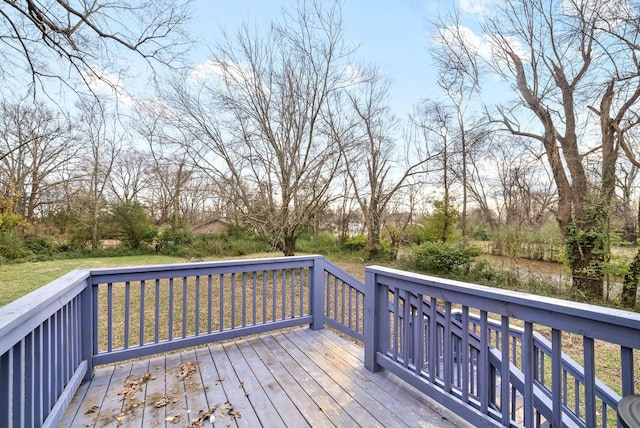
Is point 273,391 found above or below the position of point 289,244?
below

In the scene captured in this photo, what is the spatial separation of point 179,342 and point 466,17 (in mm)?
8897

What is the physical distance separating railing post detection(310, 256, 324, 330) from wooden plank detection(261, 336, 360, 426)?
2.01ft

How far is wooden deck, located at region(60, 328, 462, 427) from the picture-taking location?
1799 millimetres

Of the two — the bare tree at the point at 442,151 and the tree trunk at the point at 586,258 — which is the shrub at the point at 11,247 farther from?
the tree trunk at the point at 586,258

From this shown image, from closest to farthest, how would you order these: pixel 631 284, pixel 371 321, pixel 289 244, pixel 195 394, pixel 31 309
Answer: pixel 31 309
pixel 195 394
pixel 371 321
pixel 631 284
pixel 289 244

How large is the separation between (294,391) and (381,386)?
0.65m

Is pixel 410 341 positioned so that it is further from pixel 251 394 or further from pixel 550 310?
pixel 251 394

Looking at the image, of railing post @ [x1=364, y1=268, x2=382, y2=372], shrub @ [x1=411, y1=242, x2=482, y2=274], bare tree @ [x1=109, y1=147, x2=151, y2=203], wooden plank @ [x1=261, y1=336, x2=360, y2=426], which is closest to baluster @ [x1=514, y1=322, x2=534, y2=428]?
wooden plank @ [x1=261, y1=336, x2=360, y2=426]

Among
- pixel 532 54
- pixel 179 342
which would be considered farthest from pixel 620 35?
pixel 179 342

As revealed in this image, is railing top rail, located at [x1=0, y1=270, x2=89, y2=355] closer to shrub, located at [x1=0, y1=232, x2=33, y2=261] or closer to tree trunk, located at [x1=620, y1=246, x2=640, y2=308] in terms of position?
tree trunk, located at [x1=620, y1=246, x2=640, y2=308]

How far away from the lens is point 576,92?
6.31 m

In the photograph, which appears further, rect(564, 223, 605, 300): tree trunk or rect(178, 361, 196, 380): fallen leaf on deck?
rect(564, 223, 605, 300): tree trunk

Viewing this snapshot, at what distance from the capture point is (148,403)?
1956 millimetres

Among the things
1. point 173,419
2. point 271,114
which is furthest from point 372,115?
point 173,419
